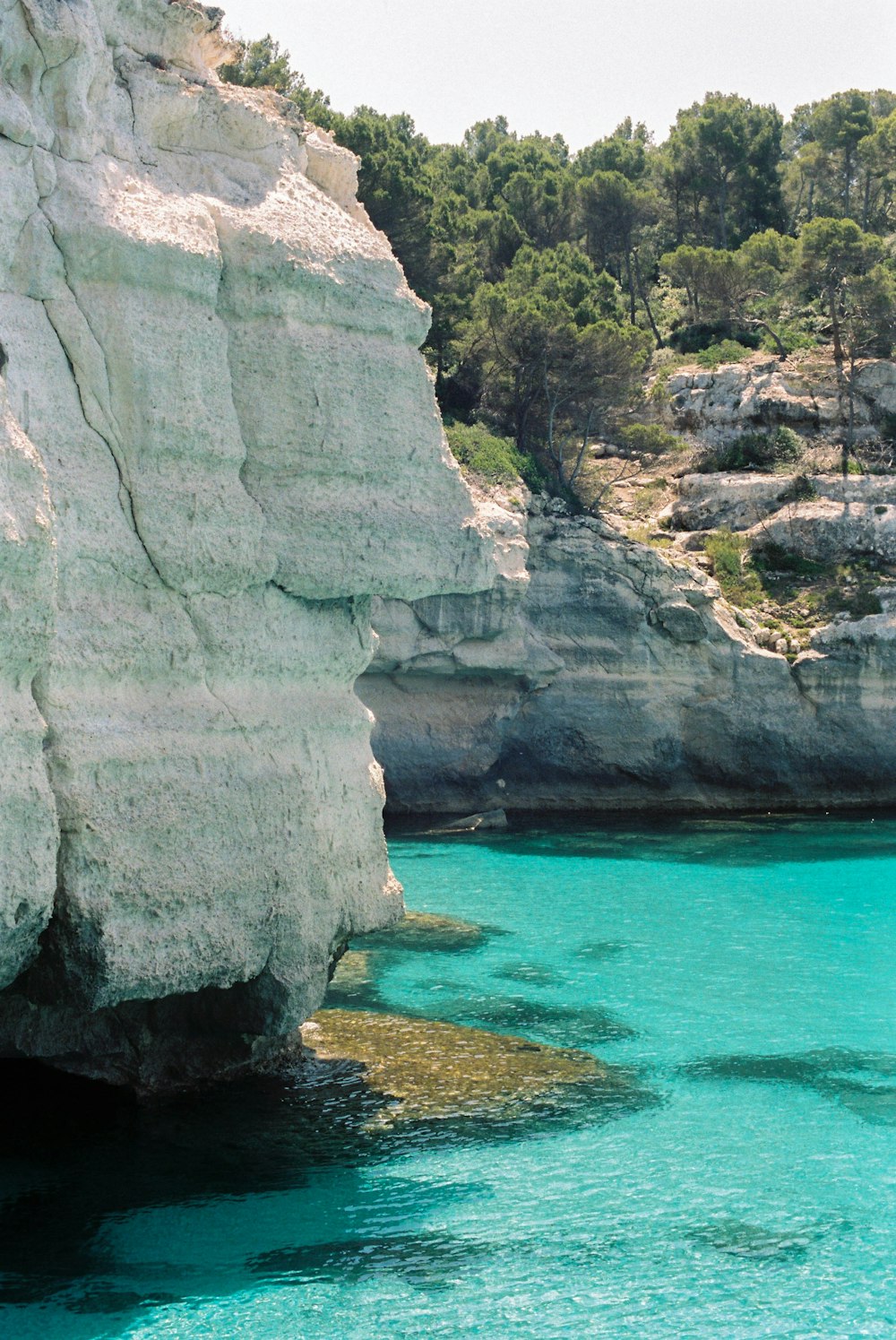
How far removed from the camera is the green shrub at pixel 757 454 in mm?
31469

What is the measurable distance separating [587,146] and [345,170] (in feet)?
142

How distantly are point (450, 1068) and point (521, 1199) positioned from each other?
2273 mm

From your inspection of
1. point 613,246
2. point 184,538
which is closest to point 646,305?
point 613,246

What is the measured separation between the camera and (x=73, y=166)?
8.02m

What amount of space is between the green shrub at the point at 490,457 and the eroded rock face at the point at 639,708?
43.7 inches

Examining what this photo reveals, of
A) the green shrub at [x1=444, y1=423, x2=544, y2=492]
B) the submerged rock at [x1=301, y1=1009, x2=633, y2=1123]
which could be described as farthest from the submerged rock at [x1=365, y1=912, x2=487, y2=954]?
the green shrub at [x1=444, y1=423, x2=544, y2=492]

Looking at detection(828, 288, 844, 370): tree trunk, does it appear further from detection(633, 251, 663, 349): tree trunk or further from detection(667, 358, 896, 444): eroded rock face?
detection(633, 251, 663, 349): tree trunk

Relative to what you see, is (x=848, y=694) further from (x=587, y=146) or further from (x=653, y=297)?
(x=587, y=146)

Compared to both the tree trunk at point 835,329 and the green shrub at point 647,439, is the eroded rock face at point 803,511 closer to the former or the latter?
the green shrub at point 647,439

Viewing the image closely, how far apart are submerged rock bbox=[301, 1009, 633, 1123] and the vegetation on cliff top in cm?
Result: 735

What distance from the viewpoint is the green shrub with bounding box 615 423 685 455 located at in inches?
1179

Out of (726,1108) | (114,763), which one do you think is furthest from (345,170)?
(726,1108)

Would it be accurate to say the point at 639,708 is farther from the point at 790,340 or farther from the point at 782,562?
the point at 790,340

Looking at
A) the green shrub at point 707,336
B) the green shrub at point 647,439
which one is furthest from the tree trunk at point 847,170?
the green shrub at point 647,439
